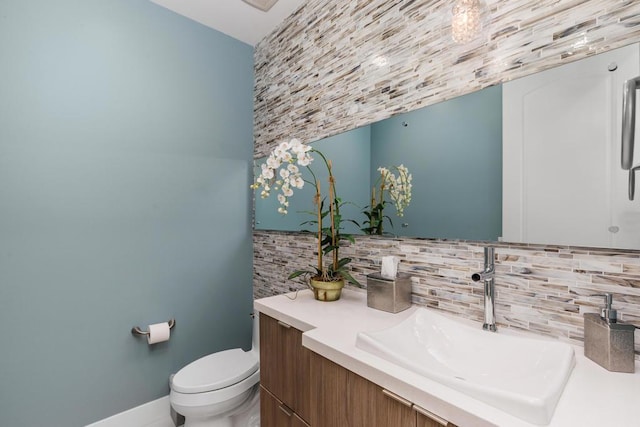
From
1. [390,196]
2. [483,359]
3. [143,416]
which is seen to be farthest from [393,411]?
[143,416]

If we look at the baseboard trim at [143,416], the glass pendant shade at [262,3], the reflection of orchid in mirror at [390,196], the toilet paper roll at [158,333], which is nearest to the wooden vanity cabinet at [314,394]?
the reflection of orchid in mirror at [390,196]

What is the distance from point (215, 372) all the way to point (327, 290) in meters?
0.84

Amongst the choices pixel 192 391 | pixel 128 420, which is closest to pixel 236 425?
pixel 192 391

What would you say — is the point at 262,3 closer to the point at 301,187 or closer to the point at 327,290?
the point at 301,187

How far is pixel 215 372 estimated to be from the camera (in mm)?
1598

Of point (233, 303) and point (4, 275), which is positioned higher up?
point (4, 275)

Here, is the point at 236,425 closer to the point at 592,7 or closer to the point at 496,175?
the point at 496,175

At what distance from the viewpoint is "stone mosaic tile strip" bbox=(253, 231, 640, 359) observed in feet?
2.64

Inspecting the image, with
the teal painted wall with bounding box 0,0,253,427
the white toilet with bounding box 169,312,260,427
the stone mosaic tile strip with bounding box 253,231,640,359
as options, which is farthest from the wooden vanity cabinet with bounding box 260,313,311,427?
the teal painted wall with bounding box 0,0,253,427

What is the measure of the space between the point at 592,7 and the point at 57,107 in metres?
2.27

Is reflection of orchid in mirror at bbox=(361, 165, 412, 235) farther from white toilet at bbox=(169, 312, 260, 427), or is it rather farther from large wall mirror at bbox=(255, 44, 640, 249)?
white toilet at bbox=(169, 312, 260, 427)

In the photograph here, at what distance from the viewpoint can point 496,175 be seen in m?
1.03

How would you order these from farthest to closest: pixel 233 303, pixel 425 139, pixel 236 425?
pixel 233 303, pixel 236 425, pixel 425 139

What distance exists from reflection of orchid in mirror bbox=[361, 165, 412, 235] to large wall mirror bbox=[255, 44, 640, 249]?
0.03 metres
